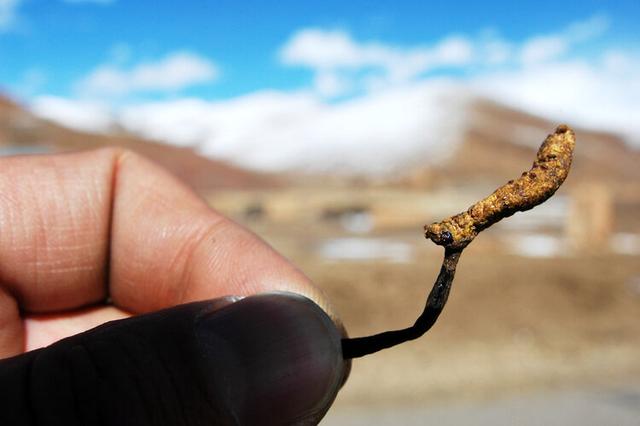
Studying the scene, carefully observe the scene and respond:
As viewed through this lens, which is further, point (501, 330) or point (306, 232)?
point (306, 232)

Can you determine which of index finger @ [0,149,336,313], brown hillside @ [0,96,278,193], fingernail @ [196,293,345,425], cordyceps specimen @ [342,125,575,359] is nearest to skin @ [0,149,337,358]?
index finger @ [0,149,336,313]

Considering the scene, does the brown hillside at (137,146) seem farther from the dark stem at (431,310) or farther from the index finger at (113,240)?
the dark stem at (431,310)

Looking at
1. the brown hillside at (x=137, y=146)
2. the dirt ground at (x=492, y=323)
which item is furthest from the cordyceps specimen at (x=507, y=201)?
the brown hillside at (x=137, y=146)

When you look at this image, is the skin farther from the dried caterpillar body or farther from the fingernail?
the dried caterpillar body

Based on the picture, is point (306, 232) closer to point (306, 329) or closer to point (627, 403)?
point (627, 403)

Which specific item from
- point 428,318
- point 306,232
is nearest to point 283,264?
point 428,318

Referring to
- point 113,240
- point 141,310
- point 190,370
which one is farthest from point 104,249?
point 190,370
